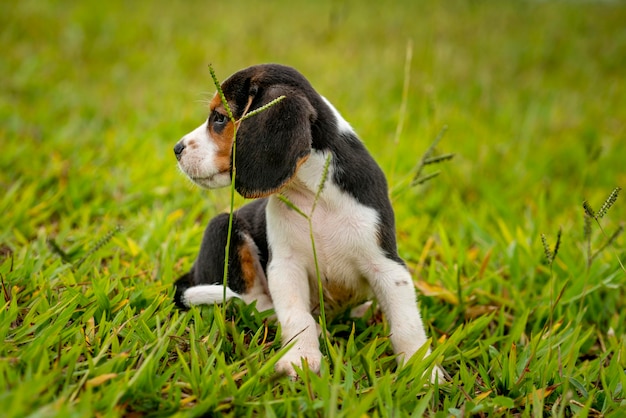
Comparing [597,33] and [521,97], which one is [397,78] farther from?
[597,33]

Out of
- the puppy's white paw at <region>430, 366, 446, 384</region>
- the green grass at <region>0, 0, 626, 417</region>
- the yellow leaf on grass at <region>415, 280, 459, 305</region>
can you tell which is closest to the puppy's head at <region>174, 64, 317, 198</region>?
the green grass at <region>0, 0, 626, 417</region>

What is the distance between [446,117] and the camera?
6742mm

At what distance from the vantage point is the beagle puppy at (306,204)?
255 cm

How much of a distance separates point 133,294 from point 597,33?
379 inches

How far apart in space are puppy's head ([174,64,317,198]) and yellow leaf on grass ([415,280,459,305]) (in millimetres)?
1335

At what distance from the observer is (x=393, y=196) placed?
406cm

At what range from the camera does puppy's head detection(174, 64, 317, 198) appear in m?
2.49

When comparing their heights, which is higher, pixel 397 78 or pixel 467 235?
pixel 397 78

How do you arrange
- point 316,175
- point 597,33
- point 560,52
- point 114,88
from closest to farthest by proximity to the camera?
point 316,175
point 114,88
point 560,52
point 597,33

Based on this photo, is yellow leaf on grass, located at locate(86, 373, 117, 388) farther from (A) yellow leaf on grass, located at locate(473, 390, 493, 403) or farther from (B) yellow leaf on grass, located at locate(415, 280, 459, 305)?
(B) yellow leaf on grass, located at locate(415, 280, 459, 305)

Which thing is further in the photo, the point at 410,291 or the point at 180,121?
the point at 180,121

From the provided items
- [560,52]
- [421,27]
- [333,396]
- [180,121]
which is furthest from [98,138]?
[560,52]

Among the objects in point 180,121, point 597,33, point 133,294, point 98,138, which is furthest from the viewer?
point 597,33

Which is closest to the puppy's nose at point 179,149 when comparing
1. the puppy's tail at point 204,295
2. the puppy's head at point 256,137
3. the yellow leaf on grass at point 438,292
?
the puppy's head at point 256,137
